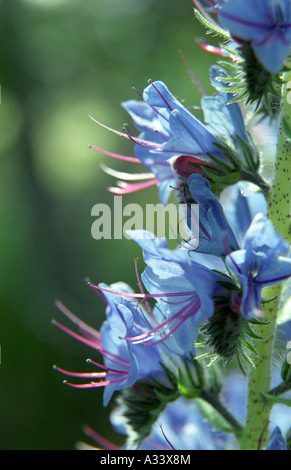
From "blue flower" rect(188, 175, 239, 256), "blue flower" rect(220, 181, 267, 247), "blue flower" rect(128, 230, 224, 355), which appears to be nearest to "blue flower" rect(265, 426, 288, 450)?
"blue flower" rect(128, 230, 224, 355)

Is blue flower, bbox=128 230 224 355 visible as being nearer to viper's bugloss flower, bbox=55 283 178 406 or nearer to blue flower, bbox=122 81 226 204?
viper's bugloss flower, bbox=55 283 178 406

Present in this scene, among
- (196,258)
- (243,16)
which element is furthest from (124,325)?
(243,16)

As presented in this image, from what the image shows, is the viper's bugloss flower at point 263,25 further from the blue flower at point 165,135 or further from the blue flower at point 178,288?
the blue flower at point 178,288

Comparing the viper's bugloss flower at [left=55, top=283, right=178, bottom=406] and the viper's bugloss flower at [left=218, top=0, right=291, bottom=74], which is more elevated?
the viper's bugloss flower at [left=218, top=0, right=291, bottom=74]

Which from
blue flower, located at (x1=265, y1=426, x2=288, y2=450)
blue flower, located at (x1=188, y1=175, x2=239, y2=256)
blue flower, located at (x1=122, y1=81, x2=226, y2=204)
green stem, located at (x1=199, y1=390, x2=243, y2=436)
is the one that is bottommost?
blue flower, located at (x1=265, y1=426, x2=288, y2=450)

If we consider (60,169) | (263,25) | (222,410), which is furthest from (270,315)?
(60,169)

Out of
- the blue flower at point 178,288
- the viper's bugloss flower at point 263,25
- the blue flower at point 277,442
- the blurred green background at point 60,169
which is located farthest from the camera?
the blurred green background at point 60,169

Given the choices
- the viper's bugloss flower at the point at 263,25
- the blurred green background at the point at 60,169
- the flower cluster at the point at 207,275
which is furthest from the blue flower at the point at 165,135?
the blurred green background at the point at 60,169

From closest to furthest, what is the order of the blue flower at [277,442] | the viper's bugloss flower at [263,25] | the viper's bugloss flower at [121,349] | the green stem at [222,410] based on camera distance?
the viper's bugloss flower at [263,25], the blue flower at [277,442], the viper's bugloss flower at [121,349], the green stem at [222,410]
